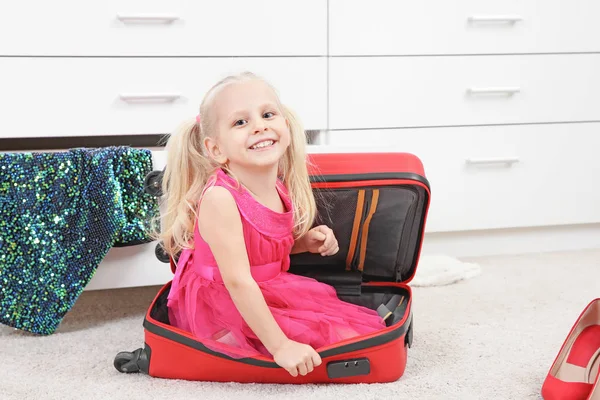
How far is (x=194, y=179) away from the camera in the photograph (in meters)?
1.00

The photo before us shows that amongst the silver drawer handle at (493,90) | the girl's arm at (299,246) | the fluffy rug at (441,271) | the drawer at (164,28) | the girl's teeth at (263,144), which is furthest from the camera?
the silver drawer handle at (493,90)

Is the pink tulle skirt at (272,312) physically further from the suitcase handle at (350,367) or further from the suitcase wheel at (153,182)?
the suitcase wheel at (153,182)

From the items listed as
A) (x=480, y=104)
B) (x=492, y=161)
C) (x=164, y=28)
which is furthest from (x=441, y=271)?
(x=164, y=28)

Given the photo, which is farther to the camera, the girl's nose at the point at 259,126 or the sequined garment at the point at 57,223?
the sequined garment at the point at 57,223

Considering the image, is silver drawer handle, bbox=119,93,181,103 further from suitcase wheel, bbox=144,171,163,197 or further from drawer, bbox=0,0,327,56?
suitcase wheel, bbox=144,171,163,197

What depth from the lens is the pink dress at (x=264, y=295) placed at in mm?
933

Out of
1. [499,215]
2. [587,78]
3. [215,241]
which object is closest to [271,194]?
[215,241]

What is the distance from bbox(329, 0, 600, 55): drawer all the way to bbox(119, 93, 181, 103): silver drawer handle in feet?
1.17

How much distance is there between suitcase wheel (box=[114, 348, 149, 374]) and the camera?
942 mm

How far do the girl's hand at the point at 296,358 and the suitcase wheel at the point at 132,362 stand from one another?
0.20m

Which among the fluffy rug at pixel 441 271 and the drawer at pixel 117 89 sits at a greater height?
the drawer at pixel 117 89

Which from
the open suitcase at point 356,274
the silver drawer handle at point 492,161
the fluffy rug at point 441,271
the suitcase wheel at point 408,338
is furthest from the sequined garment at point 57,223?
the silver drawer handle at point 492,161

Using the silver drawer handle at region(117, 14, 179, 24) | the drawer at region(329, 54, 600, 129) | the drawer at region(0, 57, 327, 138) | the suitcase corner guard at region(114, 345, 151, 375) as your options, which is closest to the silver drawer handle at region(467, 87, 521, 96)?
the drawer at region(329, 54, 600, 129)

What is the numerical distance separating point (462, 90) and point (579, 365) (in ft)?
2.56
